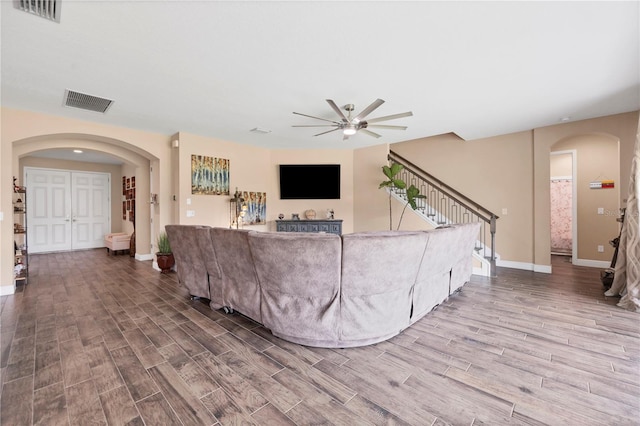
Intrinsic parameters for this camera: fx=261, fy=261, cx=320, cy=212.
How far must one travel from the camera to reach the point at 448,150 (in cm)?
602

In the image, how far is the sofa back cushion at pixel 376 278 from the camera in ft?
6.72

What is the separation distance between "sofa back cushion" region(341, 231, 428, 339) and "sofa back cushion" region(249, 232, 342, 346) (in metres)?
0.09

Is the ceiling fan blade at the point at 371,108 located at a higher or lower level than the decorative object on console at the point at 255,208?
higher

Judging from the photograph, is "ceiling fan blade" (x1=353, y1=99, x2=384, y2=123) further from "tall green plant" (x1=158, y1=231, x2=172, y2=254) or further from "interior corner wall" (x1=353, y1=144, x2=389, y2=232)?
"tall green plant" (x1=158, y1=231, x2=172, y2=254)

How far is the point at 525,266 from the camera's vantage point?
5.07 metres

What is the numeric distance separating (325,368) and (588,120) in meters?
5.81

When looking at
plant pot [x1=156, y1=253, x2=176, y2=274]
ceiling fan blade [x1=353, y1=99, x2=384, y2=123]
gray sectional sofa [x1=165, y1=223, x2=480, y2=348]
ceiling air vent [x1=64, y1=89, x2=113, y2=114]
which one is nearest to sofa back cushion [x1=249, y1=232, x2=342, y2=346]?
gray sectional sofa [x1=165, y1=223, x2=480, y2=348]

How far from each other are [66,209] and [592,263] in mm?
12795

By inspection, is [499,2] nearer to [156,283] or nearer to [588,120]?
[588,120]

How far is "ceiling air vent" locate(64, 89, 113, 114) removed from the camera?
3296 millimetres

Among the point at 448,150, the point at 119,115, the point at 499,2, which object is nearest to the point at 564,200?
the point at 448,150

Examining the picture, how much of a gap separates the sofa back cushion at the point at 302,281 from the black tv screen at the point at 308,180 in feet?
14.2

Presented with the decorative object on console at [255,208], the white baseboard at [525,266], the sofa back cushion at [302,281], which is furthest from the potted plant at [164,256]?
the white baseboard at [525,266]

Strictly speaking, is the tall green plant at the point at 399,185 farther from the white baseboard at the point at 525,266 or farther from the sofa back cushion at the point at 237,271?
the sofa back cushion at the point at 237,271
